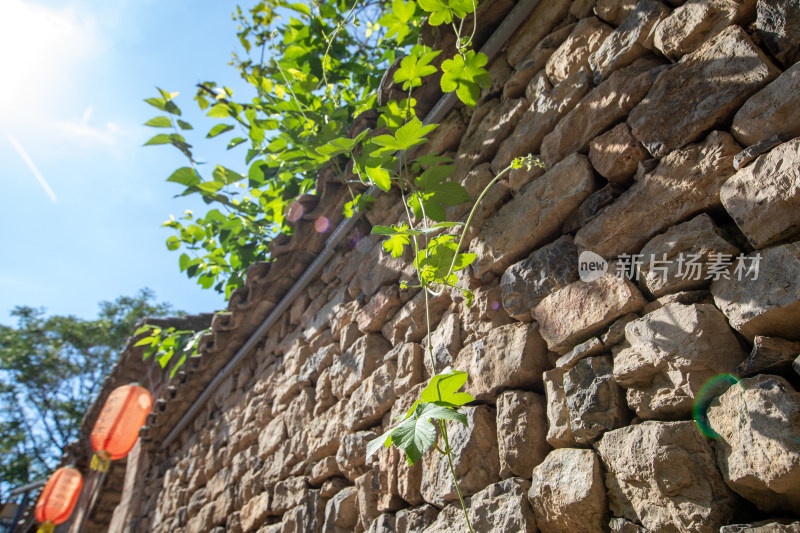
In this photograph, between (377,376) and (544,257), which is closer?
(544,257)

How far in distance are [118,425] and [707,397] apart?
414 cm

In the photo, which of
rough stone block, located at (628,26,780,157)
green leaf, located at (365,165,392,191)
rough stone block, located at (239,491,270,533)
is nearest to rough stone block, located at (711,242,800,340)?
rough stone block, located at (628,26,780,157)

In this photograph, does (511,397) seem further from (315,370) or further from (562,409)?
(315,370)

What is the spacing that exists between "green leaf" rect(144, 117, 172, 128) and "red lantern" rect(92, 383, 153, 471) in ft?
8.55

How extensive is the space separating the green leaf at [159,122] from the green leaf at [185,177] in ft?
0.69

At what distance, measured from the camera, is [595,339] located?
1043 mm

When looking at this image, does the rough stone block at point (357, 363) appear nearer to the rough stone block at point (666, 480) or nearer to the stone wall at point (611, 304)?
the stone wall at point (611, 304)

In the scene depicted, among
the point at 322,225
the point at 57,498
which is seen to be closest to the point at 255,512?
the point at 322,225

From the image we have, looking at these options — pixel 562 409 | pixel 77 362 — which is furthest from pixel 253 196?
pixel 77 362

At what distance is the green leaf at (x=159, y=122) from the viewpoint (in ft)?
7.41

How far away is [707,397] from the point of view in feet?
2.76

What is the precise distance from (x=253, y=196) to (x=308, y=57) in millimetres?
819

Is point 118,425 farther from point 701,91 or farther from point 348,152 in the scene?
point 701,91

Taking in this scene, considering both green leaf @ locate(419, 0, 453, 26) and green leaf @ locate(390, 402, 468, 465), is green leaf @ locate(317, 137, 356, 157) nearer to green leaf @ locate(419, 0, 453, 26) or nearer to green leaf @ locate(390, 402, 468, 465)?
green leaf @ locate(419, 0, 453, 26)
